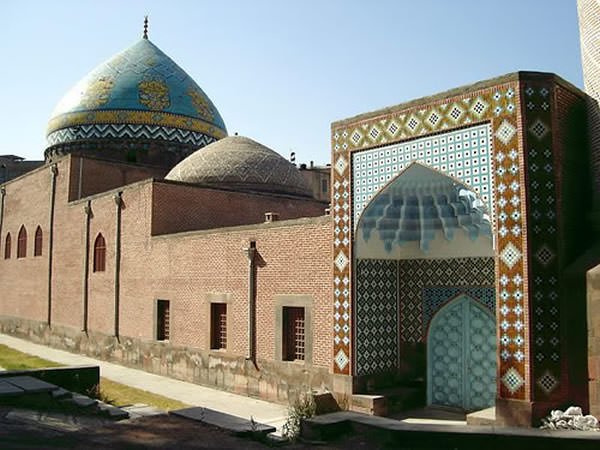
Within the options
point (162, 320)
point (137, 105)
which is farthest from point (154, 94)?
point (162, 320)

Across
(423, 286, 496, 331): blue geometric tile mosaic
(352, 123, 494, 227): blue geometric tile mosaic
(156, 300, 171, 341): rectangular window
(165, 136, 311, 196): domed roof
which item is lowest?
(156, 300, 171, 341): rectangular window

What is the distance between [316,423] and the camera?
8.48m

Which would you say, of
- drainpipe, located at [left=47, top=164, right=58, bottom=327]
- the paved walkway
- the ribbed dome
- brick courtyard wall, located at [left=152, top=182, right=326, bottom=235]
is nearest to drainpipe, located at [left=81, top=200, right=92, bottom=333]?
the paved walkway

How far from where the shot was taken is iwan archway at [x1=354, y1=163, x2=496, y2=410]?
420 inches

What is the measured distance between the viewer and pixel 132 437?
7879mm

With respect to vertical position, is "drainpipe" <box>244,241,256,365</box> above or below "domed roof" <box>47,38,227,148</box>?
below

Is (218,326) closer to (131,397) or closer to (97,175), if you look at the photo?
Answer: (131,397)

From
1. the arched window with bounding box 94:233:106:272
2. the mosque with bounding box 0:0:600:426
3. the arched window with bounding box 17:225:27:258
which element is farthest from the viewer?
the arched window with bounding box 17:225:27:258

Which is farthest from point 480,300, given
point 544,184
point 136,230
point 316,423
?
point 136,230

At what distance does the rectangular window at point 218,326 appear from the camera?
45.9 feet

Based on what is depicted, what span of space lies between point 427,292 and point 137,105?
18.2 metres

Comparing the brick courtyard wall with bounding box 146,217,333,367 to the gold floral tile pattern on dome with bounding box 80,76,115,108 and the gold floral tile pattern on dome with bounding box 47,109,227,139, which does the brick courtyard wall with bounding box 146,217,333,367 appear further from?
the gold floral tile pattern on dome with bounding box 80,76,115,108

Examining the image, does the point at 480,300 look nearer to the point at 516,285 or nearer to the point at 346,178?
the point at 516,285

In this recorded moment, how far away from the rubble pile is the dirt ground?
2351 mm
